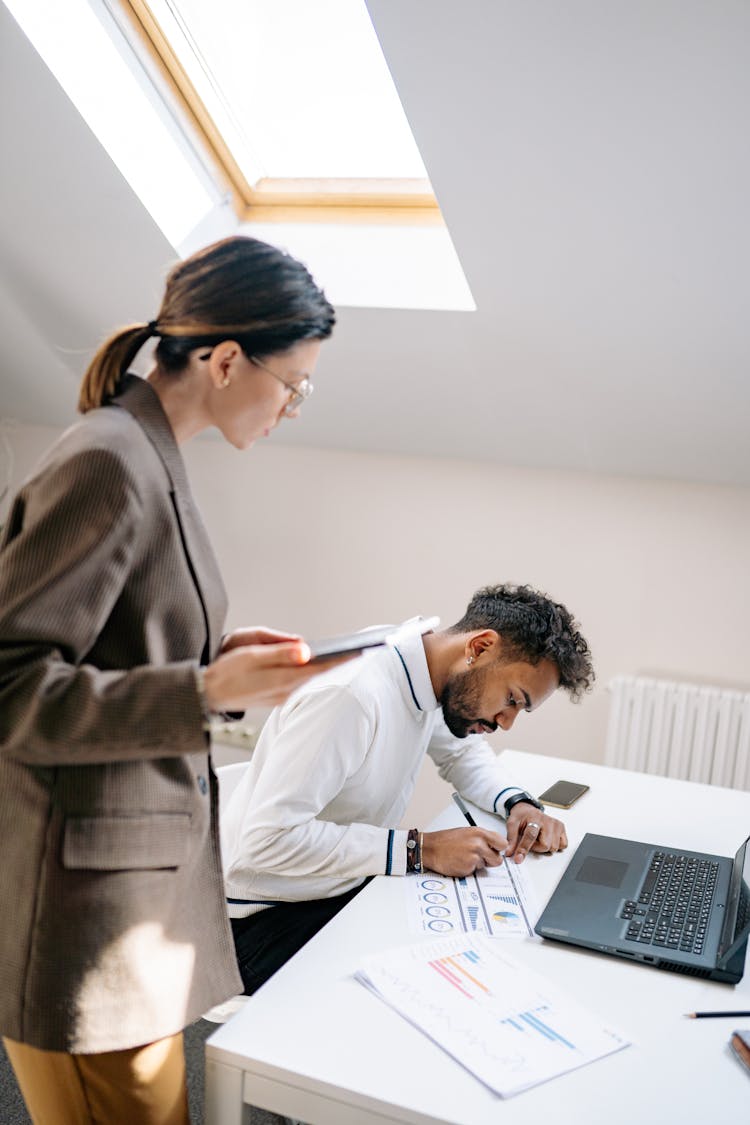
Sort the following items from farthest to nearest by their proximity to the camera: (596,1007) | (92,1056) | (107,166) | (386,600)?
(386,600) < (107,166) < (596,1007) < (92,1056)

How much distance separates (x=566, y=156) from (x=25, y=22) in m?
1.27

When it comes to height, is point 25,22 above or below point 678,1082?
above

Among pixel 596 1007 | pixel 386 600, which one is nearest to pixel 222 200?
pixel 386 600

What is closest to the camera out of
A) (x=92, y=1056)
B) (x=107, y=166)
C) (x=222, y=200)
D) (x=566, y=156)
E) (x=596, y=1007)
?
(x=92, y=1056)

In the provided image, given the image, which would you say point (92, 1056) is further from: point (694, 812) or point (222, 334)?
point (694, 812)

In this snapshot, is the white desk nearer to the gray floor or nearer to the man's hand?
the man's hand

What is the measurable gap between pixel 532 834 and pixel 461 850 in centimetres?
20

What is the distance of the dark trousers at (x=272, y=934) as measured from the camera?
1673 millimetres

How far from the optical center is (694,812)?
2.13m

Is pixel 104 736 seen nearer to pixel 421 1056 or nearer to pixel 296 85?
pixel 421 1056

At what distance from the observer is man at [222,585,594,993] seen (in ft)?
5.43

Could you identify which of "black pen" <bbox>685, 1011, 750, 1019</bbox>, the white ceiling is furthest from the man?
the white ceiling

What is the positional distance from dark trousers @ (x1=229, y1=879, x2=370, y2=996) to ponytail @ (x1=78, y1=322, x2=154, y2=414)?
995 mm

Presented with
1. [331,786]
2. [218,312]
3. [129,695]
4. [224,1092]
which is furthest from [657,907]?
[218,312]
